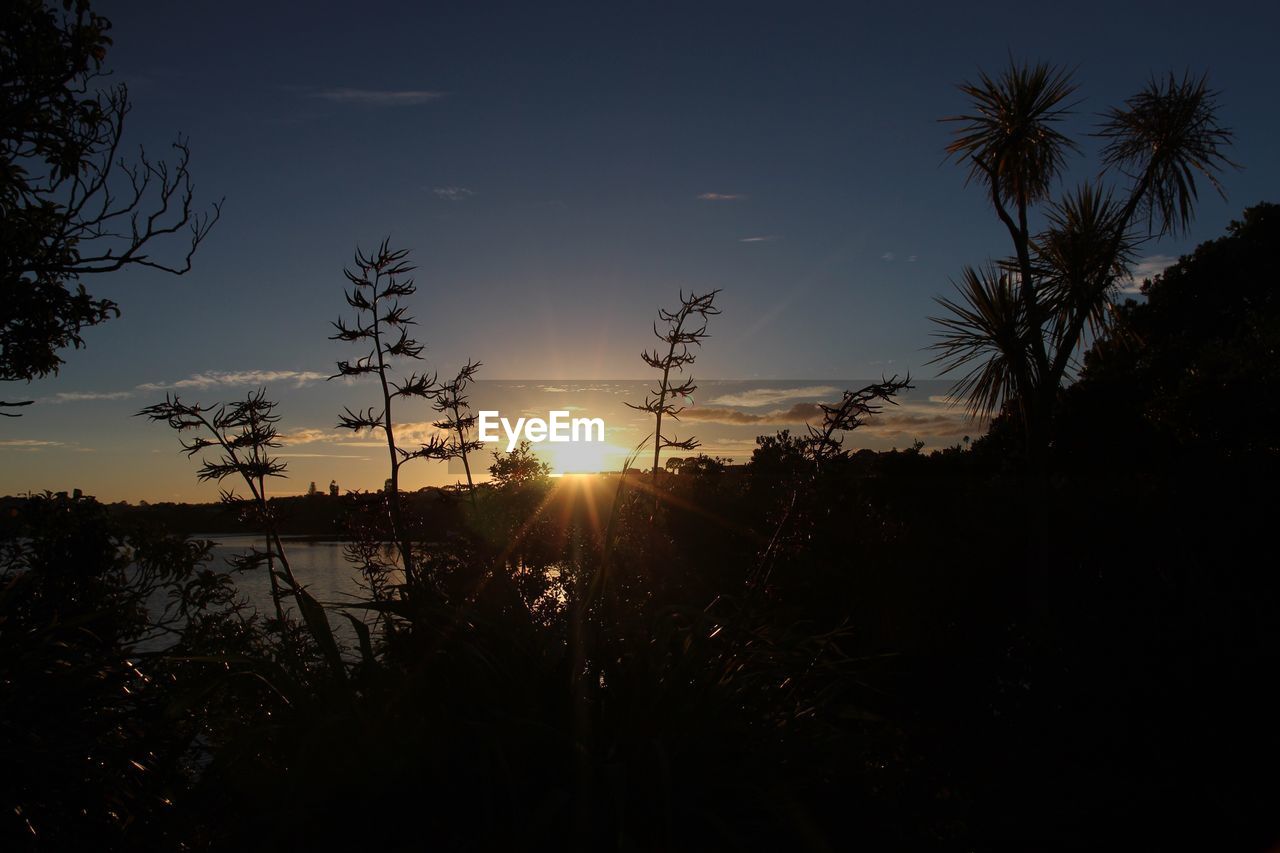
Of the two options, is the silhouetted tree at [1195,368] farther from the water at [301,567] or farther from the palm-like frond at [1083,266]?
the water at [301,567]

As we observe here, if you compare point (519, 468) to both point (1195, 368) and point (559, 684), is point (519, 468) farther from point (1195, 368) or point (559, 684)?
point (1195, 368)

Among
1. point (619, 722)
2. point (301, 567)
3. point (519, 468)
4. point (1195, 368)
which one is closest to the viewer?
point (619, 722)

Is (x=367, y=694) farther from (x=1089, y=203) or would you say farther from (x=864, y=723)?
(x=1089, y=203)

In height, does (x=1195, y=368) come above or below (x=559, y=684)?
above

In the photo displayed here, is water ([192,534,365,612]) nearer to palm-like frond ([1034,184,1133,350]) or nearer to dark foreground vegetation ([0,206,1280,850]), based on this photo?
dark foreground vegetation ([0,206,1280,850])

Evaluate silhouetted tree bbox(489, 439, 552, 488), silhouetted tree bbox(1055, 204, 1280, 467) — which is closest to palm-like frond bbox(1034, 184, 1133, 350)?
silhouetted tree bbox(1055, 204, 1280, 467)

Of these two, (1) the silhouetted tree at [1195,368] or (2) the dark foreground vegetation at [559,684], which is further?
(1) the silhouetted tree at [1195,368]

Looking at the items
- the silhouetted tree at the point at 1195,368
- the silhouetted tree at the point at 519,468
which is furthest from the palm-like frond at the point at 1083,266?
the silhouetted tree at the point at 519,468

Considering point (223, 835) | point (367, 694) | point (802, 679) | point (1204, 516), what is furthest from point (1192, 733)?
point (1204, 516)

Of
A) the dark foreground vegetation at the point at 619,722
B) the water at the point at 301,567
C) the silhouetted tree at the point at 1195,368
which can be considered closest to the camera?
the dark foreground vegetation at the point at 619,722

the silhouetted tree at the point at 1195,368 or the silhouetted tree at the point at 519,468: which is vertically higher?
the silhouetted tree at the point at 1195,368

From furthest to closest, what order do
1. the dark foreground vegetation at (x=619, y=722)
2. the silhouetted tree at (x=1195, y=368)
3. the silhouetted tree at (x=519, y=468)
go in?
the silhouetted tree at (x=1195, y=368) → the silhouetted tree at (x=519, y=468) → the dark foreground vegetation at (x=619, y=722)

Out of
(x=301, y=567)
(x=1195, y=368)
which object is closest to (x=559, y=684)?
(x=301, y=567)

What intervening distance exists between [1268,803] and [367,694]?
11.2ft
